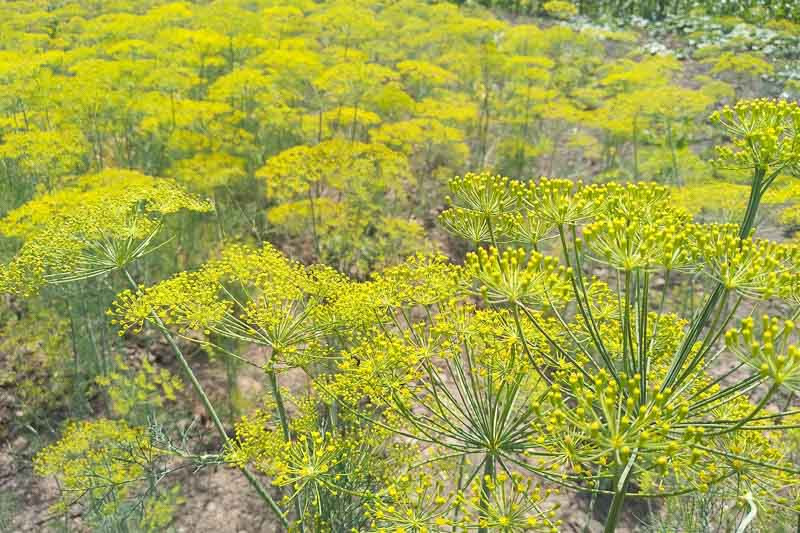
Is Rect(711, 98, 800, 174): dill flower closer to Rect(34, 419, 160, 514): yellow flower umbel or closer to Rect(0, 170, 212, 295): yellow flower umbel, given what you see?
Rect(0, 170, 212, 295): yellow flower umbel

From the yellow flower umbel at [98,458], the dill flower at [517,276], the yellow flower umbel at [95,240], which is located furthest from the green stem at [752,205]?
the yellow flower umbel at [98,458]

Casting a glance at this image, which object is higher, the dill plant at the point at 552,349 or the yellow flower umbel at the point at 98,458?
the dill plant at the point at 552,349

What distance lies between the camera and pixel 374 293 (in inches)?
168

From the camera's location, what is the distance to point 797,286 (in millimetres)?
3070

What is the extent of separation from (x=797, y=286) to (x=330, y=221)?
27.5 feet

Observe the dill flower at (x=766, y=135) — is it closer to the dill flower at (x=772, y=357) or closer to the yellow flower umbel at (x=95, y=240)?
the dill flower at (x=772, y=357)

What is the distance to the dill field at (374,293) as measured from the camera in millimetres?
3121

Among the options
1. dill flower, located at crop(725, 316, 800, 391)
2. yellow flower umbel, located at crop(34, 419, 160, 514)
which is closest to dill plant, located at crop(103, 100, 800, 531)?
dill flower, located at crop(725, 316, 800, 391)

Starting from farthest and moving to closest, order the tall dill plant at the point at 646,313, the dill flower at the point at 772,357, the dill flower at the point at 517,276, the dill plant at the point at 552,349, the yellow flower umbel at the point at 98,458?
the yellow flower umbel at the point at 98,458 → the dill flower at the point at 517,276 → the dill plant at the point at 552,349 → the tall dill plant at the point at 646,313 → the dill flower at the point at 772,357

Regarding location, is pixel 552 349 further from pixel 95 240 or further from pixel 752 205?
pixel 95 240

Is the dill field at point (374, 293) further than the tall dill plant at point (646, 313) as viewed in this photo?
Yes

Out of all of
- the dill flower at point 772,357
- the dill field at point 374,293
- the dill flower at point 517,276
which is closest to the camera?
the dill flower at point 772,357

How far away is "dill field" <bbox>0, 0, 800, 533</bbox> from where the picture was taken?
3.12 m

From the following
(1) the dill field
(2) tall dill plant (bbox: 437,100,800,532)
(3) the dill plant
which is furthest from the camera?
(1) the dill field
